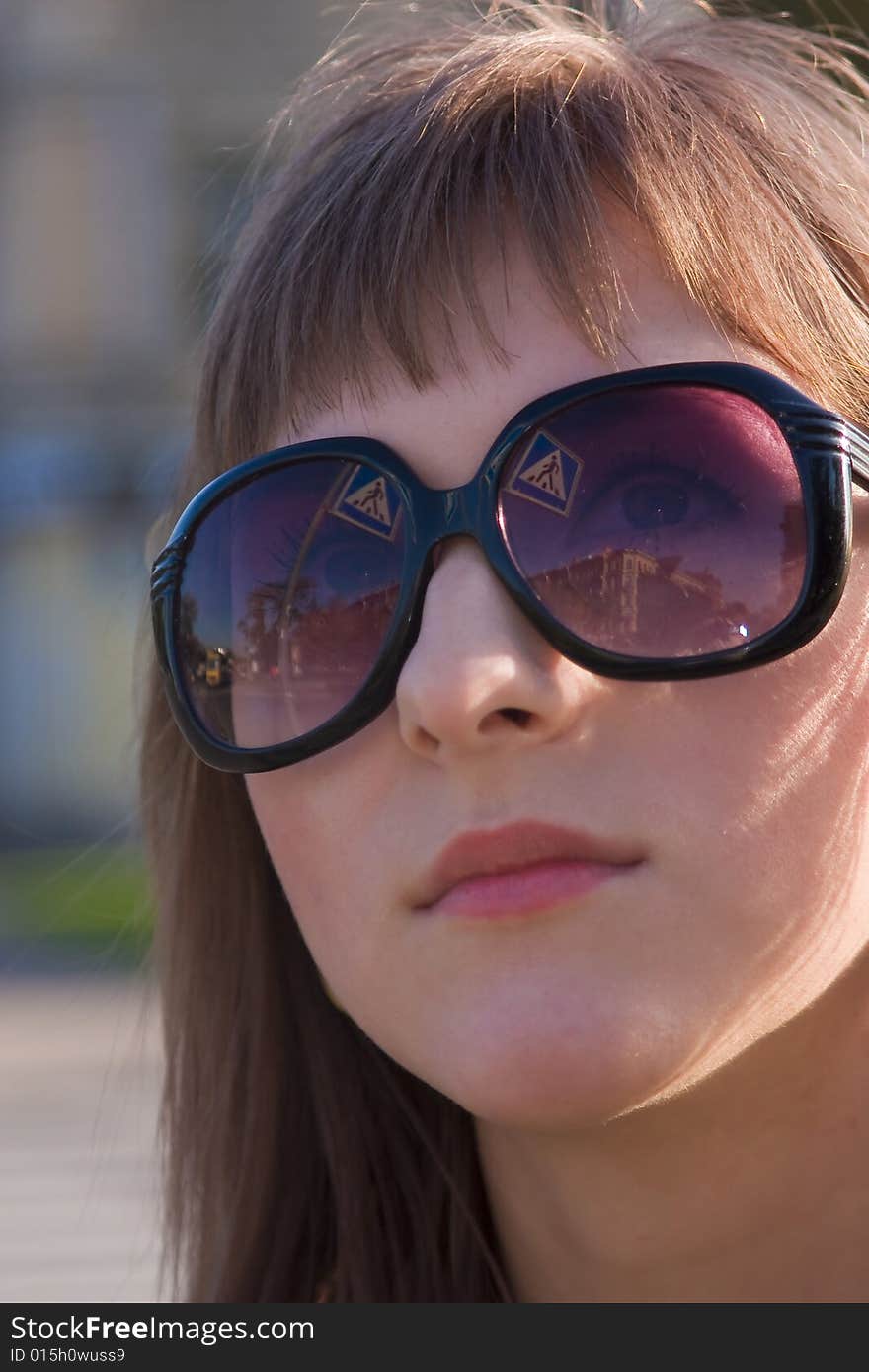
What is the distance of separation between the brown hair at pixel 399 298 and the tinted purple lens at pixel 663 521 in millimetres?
98

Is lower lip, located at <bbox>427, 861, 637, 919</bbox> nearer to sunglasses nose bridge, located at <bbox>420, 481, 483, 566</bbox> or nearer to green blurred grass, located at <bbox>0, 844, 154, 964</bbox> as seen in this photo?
sunglasses nose bridge, located at <bbox>420, 481, 483, 566</bbox>

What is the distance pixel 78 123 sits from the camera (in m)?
13.8

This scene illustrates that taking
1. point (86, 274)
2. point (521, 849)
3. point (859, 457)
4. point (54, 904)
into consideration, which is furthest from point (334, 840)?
point (86, 274)

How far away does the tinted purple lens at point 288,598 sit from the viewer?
1.44 metres

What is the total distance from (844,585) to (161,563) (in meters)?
0.72

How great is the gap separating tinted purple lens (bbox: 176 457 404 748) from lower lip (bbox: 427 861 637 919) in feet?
0.78

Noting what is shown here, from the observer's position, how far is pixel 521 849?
133 cm

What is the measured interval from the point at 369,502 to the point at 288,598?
0.47 ft

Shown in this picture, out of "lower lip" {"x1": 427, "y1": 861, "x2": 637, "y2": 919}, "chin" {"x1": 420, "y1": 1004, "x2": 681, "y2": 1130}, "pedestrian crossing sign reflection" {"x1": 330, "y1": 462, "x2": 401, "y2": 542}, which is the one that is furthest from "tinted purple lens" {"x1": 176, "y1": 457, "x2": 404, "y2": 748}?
"chin" {"x1": 420, "y1": 1004, "x2": 681, "y2": 1130}

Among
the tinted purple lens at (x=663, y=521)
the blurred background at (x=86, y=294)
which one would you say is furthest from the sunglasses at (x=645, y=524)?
the blurred background at (x=86, y=294)

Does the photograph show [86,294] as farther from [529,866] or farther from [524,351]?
[529,866]

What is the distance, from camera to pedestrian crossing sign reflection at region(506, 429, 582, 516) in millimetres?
1364

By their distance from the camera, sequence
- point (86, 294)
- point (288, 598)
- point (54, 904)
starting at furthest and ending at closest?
point (86, 294) → point (54, 904) → point (288, 598)

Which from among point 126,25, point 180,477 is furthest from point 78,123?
point 180,477
